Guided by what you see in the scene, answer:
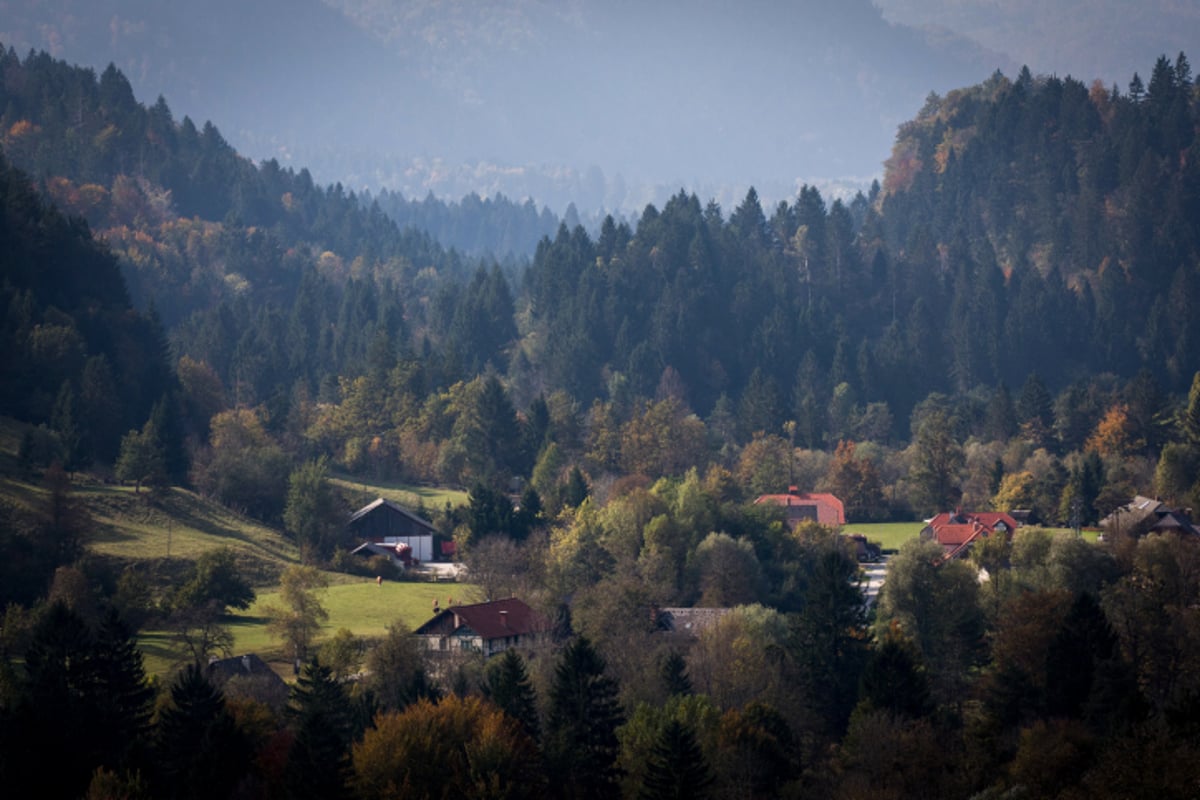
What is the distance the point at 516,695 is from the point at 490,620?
12449 millimetres

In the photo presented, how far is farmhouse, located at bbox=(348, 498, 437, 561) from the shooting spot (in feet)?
244

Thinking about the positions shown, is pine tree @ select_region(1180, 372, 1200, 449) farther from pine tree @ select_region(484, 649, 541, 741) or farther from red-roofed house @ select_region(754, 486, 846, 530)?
pine tree @ select_region(484, 649, 541, 741)

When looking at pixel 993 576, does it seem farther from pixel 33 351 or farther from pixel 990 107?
pixel 990 107

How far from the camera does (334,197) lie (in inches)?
6614

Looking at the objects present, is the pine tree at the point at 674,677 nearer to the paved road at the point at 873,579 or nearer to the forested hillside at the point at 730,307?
the paved road at the point at 873,579

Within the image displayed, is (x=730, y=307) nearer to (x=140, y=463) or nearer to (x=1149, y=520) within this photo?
(x=1149, y=520)

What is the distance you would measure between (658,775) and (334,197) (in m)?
138

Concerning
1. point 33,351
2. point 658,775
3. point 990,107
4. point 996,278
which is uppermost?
point 990,107

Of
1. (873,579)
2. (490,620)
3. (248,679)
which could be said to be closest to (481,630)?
(490,620)

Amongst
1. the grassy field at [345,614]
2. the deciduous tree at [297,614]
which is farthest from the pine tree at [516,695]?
the grassy field at [345,614]

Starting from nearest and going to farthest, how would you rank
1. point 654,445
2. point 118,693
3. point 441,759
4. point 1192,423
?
point 441,759 → point 118,693 → point 1192,423 → point 654,445

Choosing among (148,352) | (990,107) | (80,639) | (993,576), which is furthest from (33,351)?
(990,107)

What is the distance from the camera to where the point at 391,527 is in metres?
74.8

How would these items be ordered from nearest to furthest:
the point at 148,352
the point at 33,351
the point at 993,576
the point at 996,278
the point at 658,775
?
1. the point at 658,775
2. the point at 993,576
3. the point at 33,351
4. the point at 148,352
5. the point at 996,278
